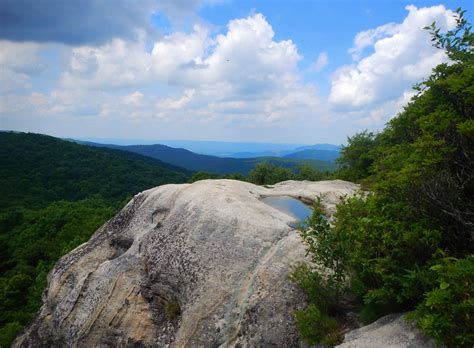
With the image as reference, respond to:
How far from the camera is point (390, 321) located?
30.3ft

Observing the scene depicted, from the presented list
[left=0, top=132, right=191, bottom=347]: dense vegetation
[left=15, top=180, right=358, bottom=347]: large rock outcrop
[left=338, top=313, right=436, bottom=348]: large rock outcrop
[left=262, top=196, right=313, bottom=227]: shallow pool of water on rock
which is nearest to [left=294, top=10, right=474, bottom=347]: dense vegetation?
[left=338, top=313, right=436, bottom=348]: large rock outcrop

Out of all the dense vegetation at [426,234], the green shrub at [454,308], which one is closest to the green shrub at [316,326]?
the dense vegetation at [426,234]

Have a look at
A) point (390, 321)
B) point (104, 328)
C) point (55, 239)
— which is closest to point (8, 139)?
point (55, 239)

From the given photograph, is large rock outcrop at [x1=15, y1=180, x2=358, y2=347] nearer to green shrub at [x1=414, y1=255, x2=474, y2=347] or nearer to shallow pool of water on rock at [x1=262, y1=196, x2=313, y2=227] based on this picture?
shallow pool of water on rock at [x1=262, y1=196, x2=313, y2=227]

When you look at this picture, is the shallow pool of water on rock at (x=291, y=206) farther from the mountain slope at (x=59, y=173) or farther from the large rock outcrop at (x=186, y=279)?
the mountain slope at (x=59, y=173)

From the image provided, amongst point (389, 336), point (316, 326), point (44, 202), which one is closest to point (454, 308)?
point (389, 336)

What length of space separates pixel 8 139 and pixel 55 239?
13383 centimetres

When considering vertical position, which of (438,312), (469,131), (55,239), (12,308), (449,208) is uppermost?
(469,131)

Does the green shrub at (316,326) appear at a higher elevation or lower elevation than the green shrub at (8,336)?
higher

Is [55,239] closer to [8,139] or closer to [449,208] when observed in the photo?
[449,208]

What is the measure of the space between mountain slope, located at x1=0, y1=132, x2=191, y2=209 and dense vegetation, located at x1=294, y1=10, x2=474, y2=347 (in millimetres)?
110741

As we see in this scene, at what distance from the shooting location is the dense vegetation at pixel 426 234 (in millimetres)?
6816

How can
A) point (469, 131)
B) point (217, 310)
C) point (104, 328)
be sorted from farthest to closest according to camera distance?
point (104, 328) < point (217, 310) < point (469, 131)

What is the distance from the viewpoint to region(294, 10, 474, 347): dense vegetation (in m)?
6.82
